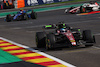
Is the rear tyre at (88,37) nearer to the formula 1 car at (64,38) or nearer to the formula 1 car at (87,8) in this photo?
the formula 1 car at (64,38)

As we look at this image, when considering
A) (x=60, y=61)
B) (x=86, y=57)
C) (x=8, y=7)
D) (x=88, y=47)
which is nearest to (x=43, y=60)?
(x=60, y=61)

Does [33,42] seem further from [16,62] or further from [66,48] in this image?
[16,62]

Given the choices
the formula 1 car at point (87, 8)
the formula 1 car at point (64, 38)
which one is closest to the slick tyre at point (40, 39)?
the formula 1 car at point (64, 38)

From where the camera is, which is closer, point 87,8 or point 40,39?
point 40,39

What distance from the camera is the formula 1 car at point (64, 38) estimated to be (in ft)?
38.1

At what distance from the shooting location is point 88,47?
1212cm

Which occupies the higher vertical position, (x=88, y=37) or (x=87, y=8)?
(x=88, y=37)

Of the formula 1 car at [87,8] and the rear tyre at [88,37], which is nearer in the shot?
the rear tyre at [88,37]

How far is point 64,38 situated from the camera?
12.1m

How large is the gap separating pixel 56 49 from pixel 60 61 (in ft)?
7.68

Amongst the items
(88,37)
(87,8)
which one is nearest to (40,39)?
(88,37)

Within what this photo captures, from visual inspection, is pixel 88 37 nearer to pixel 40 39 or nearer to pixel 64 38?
pixel 64 38

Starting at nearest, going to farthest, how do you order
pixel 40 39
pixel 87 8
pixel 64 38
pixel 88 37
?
pixel 88 37, pixel 64 38, pixel 40 39, pixel 87 8

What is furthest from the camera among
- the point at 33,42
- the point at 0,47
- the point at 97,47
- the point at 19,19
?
the point at 19,19
